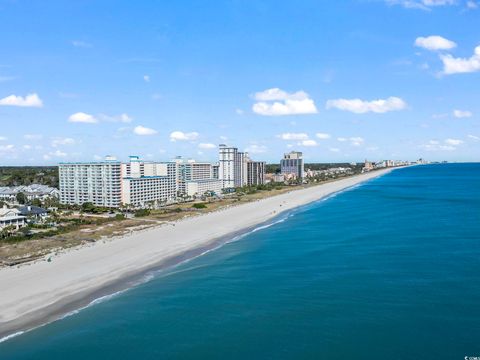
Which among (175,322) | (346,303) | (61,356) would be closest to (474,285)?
(346,303)

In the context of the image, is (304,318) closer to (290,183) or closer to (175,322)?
(175,322)

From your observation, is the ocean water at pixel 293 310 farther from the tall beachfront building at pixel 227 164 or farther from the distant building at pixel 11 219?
the tall beachfront building at pixel 227 164

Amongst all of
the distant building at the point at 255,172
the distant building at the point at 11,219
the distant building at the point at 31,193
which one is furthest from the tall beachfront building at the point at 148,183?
the distant building at the point at 255,172

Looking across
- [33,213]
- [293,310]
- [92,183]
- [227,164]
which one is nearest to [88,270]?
[293,310]

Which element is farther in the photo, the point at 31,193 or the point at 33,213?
the point at 31,193

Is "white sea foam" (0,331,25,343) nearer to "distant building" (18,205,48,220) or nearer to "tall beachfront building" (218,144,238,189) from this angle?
"distant building" (18,205,48,220)

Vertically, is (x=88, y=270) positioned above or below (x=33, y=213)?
below

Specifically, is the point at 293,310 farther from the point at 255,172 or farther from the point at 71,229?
the point at 255,172
